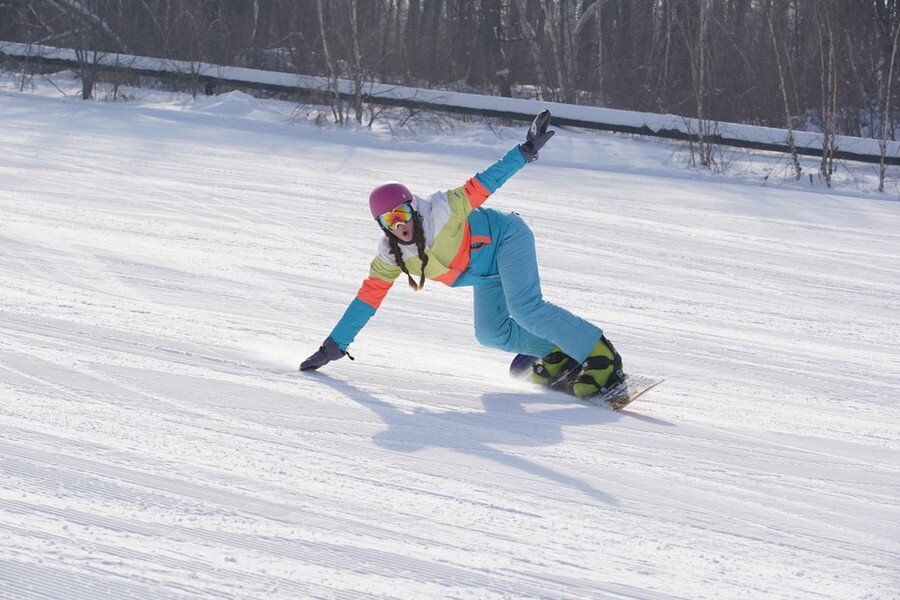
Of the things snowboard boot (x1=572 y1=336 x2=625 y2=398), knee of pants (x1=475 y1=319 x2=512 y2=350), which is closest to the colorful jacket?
knee of pants (x1=475 y1=319 x2=512 y2=350)

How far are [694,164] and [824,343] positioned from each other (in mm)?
5341

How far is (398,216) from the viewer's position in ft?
12.6

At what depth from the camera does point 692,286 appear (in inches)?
251

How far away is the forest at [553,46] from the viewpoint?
12094 mm

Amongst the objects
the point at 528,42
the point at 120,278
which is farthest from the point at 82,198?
the point at 528,42

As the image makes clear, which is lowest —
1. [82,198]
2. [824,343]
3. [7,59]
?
[824,343]

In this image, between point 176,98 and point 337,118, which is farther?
point 176,98

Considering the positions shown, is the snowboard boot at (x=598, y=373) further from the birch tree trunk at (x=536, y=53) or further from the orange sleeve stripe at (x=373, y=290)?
the birch tree trunk at (x=536, y=53)

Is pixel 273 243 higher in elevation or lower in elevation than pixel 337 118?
lower

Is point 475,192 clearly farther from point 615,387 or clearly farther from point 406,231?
point 615,387

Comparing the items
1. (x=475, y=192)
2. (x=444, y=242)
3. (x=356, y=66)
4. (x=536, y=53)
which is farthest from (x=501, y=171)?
(x=536, y=53)

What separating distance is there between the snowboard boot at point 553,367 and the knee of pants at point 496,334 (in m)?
0.16

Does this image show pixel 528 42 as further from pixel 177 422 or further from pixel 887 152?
Result: pixel 177 422

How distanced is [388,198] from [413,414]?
0.81 meters
